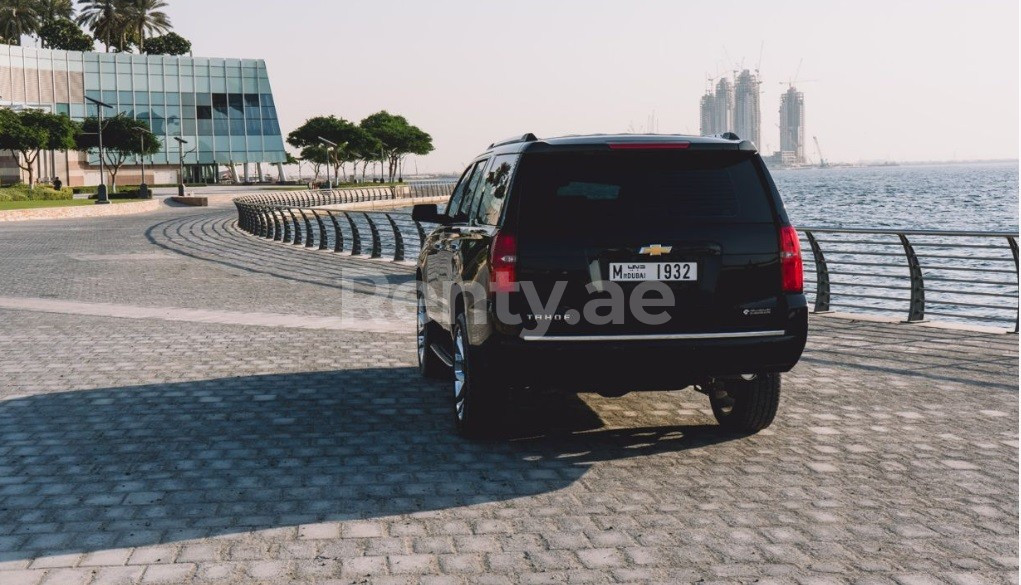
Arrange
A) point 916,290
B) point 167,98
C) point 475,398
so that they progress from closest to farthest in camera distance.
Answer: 1. point 475,398
2. point 916,290
3. point 167,98

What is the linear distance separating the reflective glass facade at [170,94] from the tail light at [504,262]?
106m

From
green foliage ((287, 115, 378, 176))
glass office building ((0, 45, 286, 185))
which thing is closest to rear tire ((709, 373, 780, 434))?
glass office building ((0, 45, 286, 185))

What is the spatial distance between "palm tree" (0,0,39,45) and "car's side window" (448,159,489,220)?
130m

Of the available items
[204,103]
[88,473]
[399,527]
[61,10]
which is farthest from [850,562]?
[61,10]

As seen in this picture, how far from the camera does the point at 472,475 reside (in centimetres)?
600

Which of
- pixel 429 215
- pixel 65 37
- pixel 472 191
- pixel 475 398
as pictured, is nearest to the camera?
pixel 475 398

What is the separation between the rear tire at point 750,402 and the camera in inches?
267

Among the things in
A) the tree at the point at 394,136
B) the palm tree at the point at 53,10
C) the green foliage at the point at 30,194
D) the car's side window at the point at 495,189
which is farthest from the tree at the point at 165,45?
the car's side window at the point at 495,189

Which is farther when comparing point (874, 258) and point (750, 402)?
point (874, 258)

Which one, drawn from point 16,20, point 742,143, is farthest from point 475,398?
point 16,20

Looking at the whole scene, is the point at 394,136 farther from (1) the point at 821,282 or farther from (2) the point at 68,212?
(1) the point at 821,282

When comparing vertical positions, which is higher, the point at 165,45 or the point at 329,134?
the point at 165,45

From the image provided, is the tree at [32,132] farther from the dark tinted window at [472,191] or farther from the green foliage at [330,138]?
the dark tinted window at [472,191]

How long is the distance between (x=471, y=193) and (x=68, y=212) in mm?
45563
